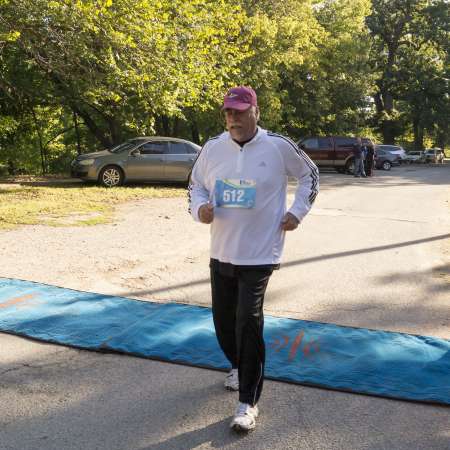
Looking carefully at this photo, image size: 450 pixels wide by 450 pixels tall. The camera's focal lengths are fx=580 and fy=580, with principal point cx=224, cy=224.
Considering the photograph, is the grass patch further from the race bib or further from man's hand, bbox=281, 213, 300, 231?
man's hand, bbox=281, 213, 300, 231

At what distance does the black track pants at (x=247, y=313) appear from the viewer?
3.21 metres

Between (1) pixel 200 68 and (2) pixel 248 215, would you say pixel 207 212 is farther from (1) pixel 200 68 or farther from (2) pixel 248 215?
(1) pixel 200 68

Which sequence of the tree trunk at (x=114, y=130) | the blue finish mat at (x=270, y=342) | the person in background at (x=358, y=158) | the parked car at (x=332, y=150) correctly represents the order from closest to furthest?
the blue finish mat at (x=270, y=342)
the tree trunk at (x=114, y=130)
the person in background at (x=358, y=158)
the parked car at (x=332, y=150)

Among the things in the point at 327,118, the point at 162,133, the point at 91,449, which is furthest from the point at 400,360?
the point at 327,118

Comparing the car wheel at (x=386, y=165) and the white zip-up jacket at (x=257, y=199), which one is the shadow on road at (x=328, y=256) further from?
the car wheel at (x=386, y=165)

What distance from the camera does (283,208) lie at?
3.33m

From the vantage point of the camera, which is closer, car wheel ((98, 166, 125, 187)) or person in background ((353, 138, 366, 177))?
car wheel ((98, 166, 125, 187))

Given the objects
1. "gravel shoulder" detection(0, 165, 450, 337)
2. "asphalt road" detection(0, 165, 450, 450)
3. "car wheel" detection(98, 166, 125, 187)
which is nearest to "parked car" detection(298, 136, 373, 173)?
"car wheel" detection(98, 166, 125, 187)

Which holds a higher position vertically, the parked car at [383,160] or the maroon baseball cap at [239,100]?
the maroon baseball cap at [239,100]

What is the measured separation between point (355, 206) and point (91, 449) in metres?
12.4

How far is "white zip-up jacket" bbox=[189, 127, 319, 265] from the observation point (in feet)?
10.5

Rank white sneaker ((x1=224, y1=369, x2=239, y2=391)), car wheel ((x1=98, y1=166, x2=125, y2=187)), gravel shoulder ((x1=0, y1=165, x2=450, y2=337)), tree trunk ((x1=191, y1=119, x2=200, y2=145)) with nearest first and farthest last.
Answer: white sneaker ((x1=224, y1=369, x2=239, y2=391)) → gravel shoulder ((x1=0, y1=165, x2=450, y2=337)) → car wheel ((x1=98, y1=166, x2=125, y2=187)) → tree trunk ((x1=191, y1=119, x2=200, y2=145))

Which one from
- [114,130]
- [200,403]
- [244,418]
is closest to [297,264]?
[200,403]

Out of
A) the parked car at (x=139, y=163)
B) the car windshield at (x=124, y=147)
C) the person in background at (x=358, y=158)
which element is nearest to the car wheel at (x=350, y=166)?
the person in background at (x=358, y=158)
